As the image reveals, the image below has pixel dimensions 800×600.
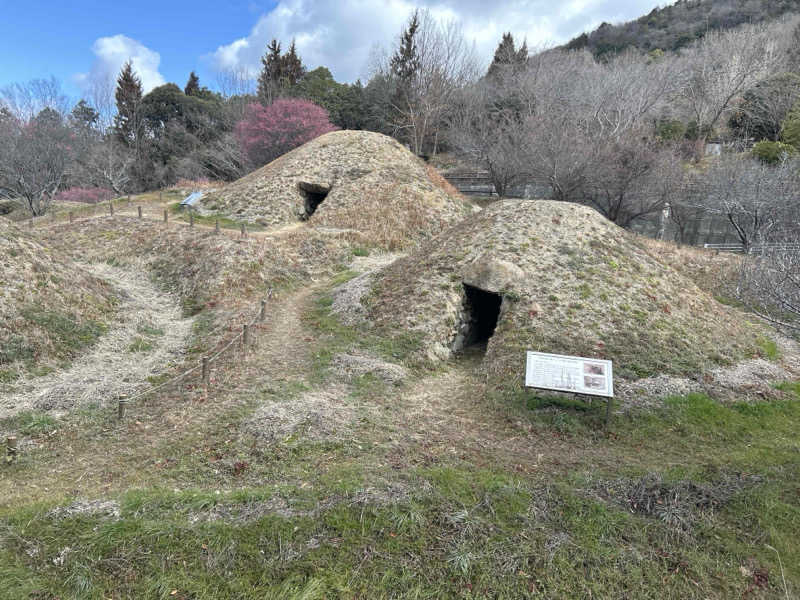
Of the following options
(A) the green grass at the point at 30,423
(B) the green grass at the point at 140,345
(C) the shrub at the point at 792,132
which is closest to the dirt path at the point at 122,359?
(B) the green grass at the point at 140,345

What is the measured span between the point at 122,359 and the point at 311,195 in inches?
711

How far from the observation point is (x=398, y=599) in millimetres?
5078

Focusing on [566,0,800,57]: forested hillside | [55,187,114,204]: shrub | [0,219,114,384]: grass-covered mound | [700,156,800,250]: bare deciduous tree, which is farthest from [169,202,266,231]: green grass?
[566,0,800,57]: forested hillside

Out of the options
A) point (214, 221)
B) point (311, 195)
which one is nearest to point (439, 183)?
point (311, 195)

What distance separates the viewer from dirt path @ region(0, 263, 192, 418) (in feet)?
29.1

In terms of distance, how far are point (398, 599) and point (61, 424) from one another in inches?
269

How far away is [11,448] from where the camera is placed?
289 inches

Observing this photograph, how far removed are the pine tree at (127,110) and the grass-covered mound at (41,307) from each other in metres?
37.3

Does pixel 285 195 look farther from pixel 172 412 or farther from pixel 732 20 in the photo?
pixel 732 20

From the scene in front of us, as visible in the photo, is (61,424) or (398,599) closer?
(398,599)

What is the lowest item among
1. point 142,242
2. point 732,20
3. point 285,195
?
point 142,242

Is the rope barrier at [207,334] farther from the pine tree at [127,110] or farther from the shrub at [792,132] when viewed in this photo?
the shrub at [792,132]

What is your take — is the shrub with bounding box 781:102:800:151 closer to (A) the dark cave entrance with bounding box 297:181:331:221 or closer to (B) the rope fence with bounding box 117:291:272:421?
(A) the dark cave entrance with bounding box 297:181:331:221

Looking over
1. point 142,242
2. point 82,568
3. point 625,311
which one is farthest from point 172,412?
point 142,242
